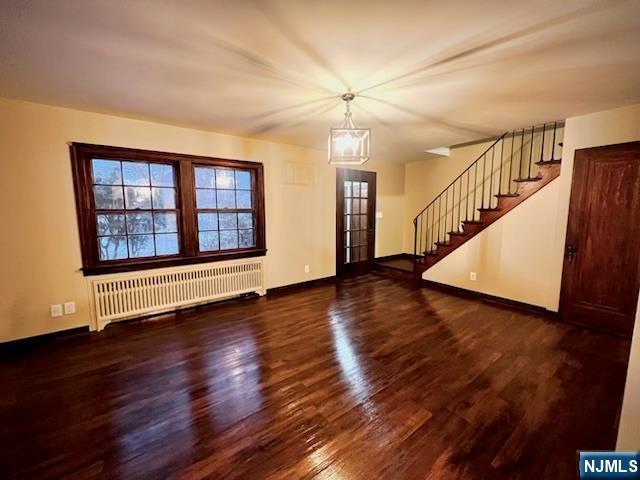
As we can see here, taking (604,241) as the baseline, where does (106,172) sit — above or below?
above

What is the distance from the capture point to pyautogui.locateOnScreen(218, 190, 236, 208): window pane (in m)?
4.16

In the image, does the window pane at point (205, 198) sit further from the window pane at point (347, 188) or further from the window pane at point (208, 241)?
the window pane at point (347, 188)

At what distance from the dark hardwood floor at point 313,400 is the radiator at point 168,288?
25 centimetres

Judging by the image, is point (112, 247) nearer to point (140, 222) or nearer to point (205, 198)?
point (140, 222)

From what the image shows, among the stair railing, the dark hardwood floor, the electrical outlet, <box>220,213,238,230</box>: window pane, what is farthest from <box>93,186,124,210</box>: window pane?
the stair railing

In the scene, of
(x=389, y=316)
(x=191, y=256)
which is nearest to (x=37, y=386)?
(x=191, y=256)

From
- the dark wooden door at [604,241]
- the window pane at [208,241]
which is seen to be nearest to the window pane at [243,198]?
the window pane at [208,241]

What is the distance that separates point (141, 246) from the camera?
3.59 meters

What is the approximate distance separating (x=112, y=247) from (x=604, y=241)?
5847 millimetres

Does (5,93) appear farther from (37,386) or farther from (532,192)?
(532,192)

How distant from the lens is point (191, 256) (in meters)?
3.90

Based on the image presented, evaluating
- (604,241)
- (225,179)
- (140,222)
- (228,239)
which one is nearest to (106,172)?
(140,222)

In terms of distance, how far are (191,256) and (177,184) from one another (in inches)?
40.0

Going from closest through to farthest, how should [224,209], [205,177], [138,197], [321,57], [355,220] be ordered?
[321,57] → [138,197] → [205,177] → [224,209] → [355,220]
